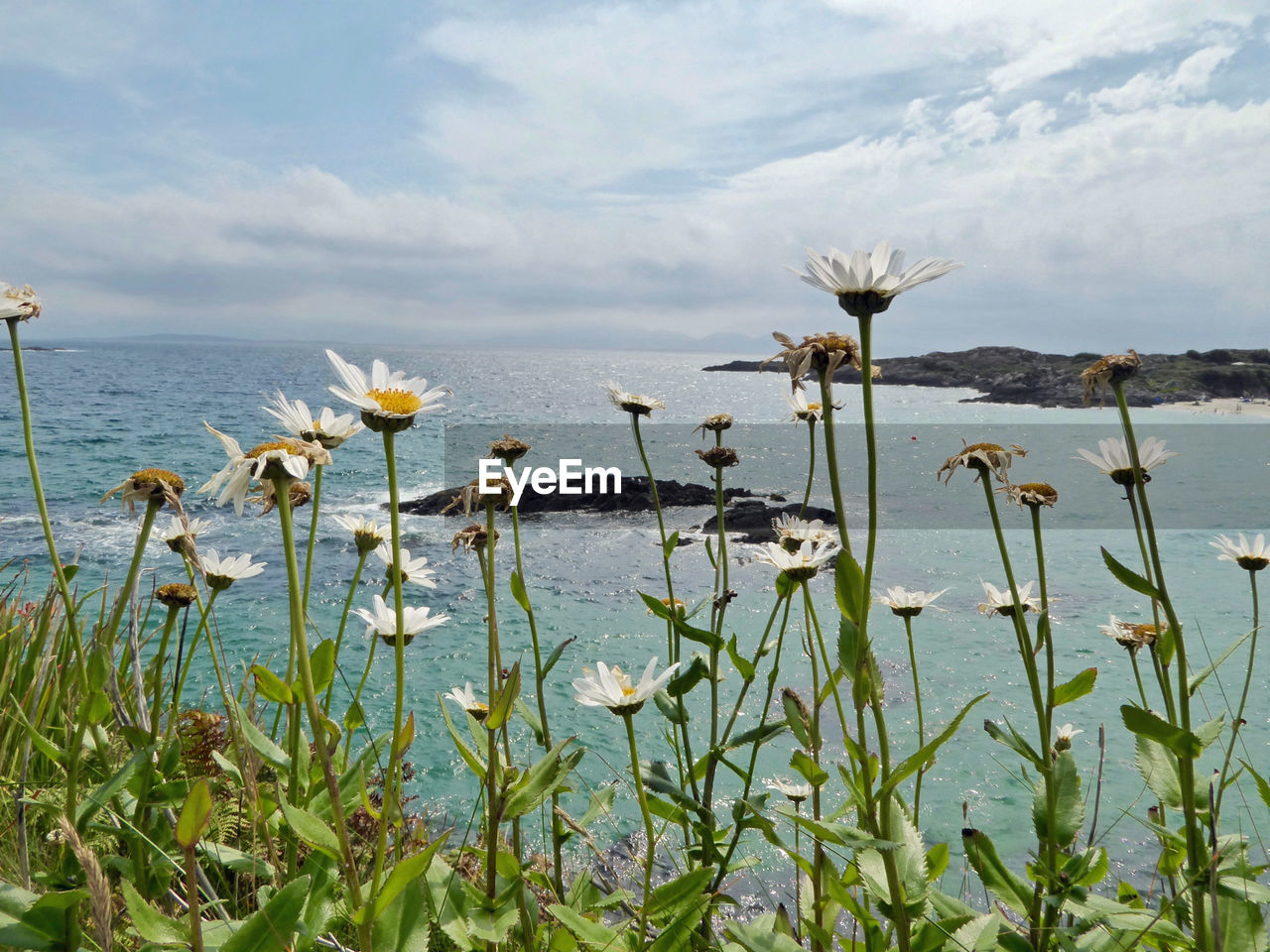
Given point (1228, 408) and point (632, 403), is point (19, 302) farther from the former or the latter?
point (1228, 408)

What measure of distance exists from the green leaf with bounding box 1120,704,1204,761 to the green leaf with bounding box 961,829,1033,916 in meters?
0.34

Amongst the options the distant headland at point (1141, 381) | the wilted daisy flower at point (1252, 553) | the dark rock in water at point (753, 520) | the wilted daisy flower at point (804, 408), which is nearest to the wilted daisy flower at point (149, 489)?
the wilted daisy flower at point (804, 408)

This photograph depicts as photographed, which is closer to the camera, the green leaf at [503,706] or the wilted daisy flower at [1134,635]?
the green leaf at [503,706]

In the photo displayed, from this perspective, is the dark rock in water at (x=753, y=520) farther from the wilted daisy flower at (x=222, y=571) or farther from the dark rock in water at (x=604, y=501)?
the wilted daisy flower at (x=222, y=571)

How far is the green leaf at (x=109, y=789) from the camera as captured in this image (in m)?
1.08

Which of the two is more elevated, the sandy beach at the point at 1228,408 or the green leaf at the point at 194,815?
the green leaf at the point at 194,815

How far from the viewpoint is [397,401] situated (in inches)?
37.8

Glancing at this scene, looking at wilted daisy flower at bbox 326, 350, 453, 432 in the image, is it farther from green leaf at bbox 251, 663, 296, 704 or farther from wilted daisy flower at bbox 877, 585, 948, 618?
wilted daisy flower at bbox 877, 585, 948, 618

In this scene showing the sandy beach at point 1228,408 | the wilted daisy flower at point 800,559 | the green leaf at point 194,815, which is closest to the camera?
the green leaf at point 194,815

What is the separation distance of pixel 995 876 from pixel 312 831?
1.02 m

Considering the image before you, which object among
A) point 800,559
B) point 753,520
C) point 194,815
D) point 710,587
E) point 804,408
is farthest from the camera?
point 753,520

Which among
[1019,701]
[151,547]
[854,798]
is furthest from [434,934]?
[151,547]

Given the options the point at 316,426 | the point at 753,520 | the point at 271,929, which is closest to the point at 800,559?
the point at 316,426

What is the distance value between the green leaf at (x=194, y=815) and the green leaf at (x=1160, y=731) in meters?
1.01
